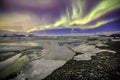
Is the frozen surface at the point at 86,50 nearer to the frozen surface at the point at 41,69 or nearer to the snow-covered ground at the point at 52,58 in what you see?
the snow-covered ground at the point at 52,58

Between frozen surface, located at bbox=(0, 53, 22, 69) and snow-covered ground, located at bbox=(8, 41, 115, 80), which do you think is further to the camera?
frozen surface, located at bbox=(0, 53, 22, 69)

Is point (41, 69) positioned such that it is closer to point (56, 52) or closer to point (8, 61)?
point (56, 52)

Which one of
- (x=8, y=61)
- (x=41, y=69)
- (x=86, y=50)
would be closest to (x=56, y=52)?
(x=41, y=69)

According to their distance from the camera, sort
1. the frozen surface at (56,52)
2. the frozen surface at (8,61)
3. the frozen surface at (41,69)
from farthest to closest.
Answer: the frozen surface at (56,52)
the frozen surface at (8,61)
the frozen surface at (41,69)

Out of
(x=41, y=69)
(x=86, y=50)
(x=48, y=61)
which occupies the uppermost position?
(x=86, y=50)

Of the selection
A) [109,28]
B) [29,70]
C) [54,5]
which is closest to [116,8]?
[109,28]

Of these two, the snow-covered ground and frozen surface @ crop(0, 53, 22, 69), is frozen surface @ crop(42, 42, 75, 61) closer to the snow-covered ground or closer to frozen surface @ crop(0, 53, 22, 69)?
the snow-covered ground

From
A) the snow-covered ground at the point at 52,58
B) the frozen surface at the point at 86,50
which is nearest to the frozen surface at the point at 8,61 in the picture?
the snow-covered ground at the point at 52,58

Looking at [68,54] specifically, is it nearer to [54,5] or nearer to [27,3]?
[54,5]

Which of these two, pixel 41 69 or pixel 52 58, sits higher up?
pixel 52 58

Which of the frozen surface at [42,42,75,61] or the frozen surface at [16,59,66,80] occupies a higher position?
the frozen surface at [42,42,75,61]

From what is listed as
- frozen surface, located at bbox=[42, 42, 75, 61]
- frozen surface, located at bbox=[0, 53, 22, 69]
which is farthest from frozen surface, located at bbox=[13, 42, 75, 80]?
frozen surface, located at bbox=[0, 53, 22, 69]
